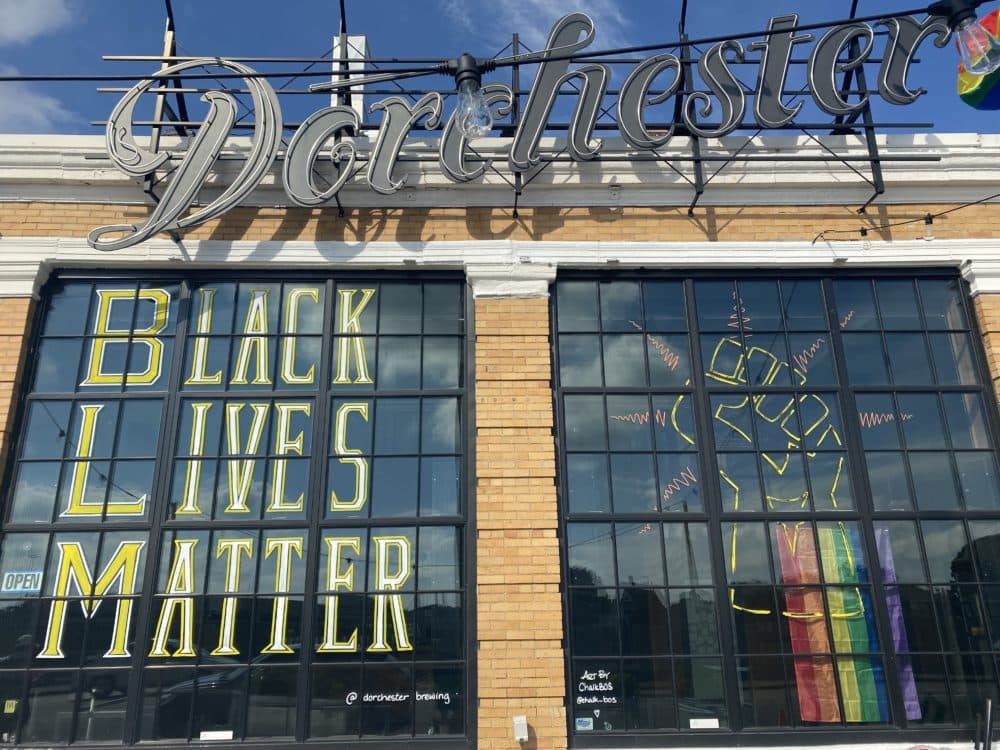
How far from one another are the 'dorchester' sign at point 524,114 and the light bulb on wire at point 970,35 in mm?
2823

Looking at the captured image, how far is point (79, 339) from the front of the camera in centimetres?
882

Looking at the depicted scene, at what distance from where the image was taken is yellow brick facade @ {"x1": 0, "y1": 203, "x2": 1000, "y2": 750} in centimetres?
764

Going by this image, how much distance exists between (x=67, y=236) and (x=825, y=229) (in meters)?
9.00

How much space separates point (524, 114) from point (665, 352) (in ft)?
10.6

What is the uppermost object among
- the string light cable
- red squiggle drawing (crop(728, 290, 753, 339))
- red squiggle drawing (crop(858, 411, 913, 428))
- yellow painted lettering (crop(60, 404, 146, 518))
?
the string light cable

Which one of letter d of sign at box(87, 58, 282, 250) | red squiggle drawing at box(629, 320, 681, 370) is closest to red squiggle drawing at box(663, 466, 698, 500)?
red squiggle drawing at box(629, 320, 681, 370)

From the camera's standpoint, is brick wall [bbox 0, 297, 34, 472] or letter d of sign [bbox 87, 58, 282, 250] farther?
letter d of sign [bbox 87, 58, 282, 250]

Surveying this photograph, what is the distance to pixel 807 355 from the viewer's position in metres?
8.95

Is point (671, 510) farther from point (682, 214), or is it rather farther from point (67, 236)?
point (67, 236)

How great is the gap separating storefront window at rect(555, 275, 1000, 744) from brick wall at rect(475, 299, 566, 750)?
0.29m

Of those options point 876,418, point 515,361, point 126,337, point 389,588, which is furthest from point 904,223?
point 126,337

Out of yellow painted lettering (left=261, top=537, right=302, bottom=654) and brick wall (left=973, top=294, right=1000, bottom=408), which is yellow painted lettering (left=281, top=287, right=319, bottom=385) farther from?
brick wall (left=973, top=294, right=1000, bottom=408)

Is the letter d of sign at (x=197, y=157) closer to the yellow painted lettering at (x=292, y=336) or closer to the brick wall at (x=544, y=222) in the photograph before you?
the brick wall at (x=544, y=222)

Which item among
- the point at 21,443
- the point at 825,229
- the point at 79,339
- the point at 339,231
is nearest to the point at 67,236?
the point at 79,339
